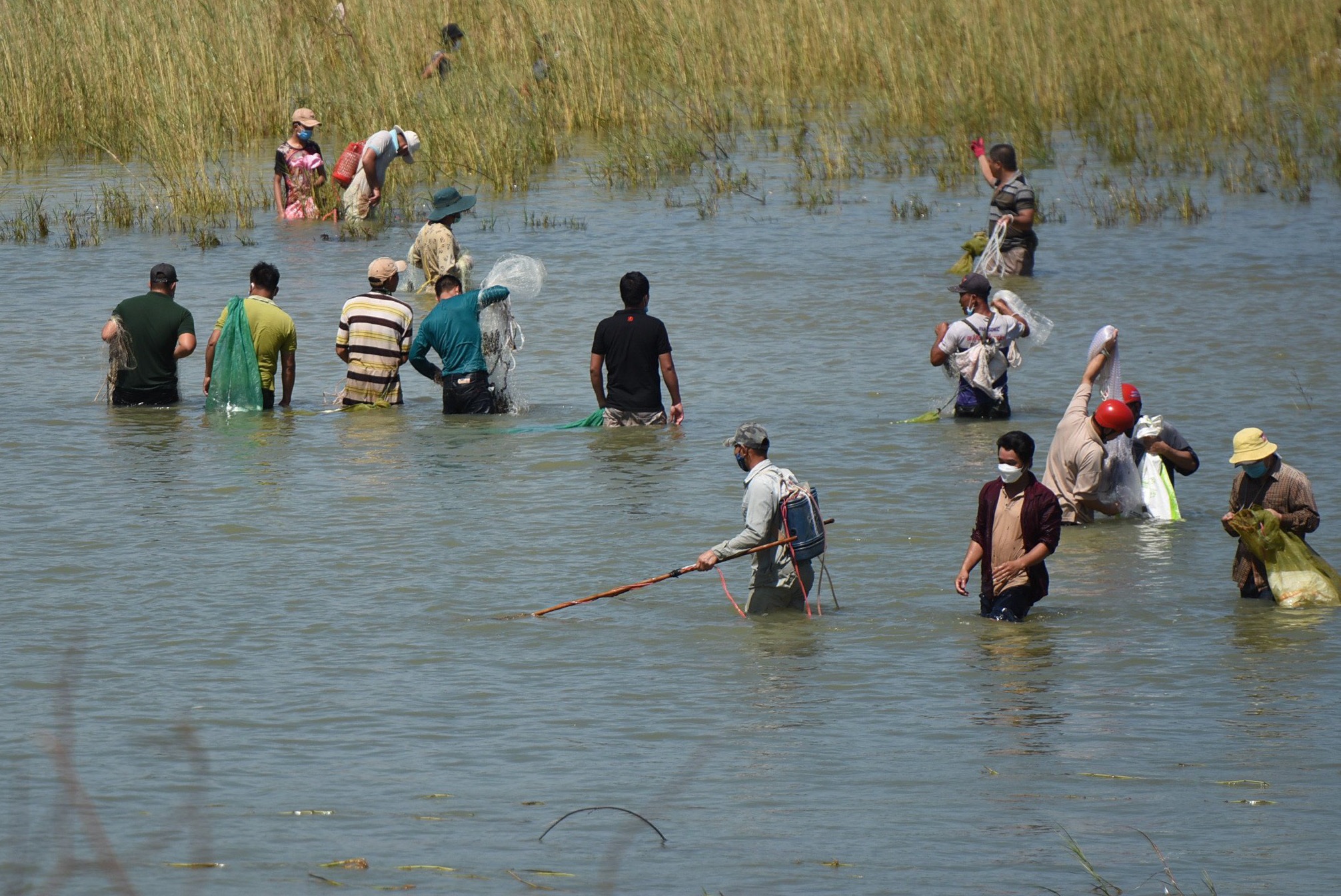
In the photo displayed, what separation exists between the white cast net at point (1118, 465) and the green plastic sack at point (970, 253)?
746 centimetres

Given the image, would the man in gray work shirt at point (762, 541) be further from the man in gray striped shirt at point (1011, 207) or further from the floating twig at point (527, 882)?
the man in gray striped shirt at point (1011, 207)

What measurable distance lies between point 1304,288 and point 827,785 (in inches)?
497

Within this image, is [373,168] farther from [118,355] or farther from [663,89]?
[118,355]

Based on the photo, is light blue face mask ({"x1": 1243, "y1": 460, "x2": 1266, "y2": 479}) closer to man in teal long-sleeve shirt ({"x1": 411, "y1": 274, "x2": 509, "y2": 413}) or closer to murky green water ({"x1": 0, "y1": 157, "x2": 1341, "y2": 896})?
murky green water ({"x1": 0, "y1": 157, "x2": 1341, "y2": 896})

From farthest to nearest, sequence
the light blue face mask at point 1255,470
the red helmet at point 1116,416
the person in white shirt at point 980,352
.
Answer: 1. the person in white shirt at point 980,352
2. the red helmet at point 1116,416
3. the light blue face mask at point 1255,470

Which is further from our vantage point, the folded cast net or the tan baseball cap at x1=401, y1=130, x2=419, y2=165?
the tan baseball cap at x1=401, y1=130, x2=419, y2=165

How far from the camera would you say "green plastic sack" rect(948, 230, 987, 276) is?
58.9 ft

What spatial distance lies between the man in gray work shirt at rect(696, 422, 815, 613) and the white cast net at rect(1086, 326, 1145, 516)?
2.43m

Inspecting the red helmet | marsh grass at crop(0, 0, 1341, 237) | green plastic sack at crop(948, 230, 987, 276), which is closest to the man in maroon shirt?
the red helmet

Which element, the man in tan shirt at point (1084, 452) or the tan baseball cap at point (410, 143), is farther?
the tan baseball cap at point (410, 143)

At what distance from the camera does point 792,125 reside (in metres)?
26.1

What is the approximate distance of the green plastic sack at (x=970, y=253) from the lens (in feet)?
58.9

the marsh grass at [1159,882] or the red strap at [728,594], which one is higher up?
the red strap at [728,594]

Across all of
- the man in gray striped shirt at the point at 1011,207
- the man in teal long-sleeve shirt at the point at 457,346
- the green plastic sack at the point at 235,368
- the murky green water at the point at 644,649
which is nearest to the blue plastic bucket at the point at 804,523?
the murky green water at the point at 644,649
